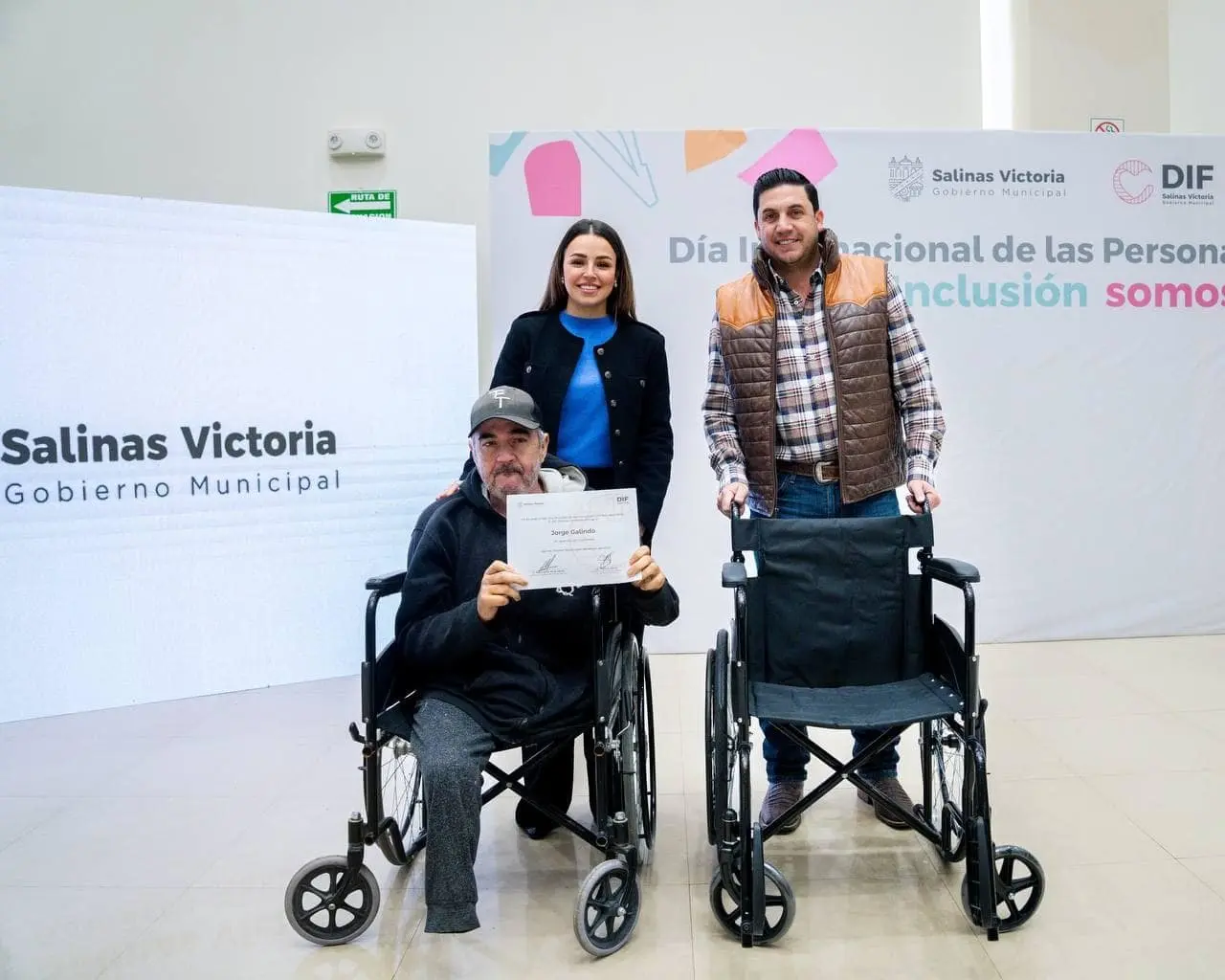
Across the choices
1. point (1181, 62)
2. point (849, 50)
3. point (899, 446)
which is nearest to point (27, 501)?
point (899, 446)

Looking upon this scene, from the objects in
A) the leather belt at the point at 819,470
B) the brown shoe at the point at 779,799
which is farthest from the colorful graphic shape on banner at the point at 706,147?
the brown shoe at the point at 779,799

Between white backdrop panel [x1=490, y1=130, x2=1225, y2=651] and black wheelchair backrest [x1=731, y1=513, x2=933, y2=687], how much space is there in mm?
1769

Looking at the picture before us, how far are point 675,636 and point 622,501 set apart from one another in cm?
224

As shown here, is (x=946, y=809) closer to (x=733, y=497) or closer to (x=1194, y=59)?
(x=733, y=497)

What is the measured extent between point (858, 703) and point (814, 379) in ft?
2.33

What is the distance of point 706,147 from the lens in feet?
12.7

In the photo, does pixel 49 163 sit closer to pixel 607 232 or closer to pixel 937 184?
pixel 607 232

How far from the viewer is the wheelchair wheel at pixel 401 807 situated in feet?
6.73

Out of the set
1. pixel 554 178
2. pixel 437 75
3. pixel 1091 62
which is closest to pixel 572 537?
pixel 554 178

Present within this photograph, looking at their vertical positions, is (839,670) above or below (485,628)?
below

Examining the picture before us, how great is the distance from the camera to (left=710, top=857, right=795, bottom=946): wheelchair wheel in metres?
1.88

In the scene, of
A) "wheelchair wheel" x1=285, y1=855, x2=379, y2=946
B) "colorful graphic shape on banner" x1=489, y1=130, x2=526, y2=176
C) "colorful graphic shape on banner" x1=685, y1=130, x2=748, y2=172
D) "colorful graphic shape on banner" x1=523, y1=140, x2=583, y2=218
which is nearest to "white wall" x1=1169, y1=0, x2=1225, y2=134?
"colorful graphic shape on banner" x1=685, y1=130, x2=748, y2=172

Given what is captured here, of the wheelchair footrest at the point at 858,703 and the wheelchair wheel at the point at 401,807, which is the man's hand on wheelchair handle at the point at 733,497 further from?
the wheelchair wheel at the point at 401,807

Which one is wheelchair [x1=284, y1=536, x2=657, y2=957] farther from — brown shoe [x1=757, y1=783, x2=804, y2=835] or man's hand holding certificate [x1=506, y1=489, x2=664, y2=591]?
brown shoe [x1=757, y1=783, x2=804, y2=835]
